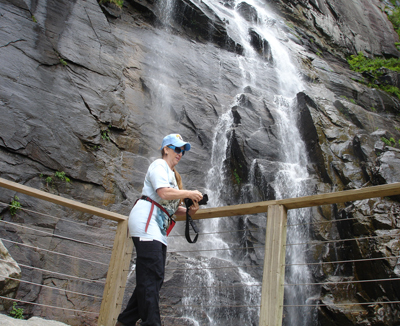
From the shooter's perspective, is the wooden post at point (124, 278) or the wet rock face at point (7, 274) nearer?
the wooden post at point (124, 278)

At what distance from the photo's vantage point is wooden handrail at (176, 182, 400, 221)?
2270 mm

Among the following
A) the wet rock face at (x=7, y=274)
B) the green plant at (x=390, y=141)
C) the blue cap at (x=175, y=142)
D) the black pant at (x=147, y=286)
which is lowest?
the green plant at (x=390, y=141)

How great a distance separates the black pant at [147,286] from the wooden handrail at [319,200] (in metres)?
0.63

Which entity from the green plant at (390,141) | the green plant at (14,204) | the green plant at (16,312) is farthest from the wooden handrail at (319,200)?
the green plant at (390,141)

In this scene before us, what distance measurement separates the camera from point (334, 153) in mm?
10148

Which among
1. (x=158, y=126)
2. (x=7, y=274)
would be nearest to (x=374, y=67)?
(x=158, y=126)

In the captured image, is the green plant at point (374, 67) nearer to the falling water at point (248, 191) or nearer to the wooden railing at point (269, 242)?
the falling water at point (248, 191)

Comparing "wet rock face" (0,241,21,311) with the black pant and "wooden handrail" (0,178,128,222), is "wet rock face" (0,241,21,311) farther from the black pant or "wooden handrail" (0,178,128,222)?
the black pant

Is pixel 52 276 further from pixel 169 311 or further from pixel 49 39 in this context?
pixel 49 39

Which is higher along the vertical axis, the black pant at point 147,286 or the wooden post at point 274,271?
the wooden post at point 274,271

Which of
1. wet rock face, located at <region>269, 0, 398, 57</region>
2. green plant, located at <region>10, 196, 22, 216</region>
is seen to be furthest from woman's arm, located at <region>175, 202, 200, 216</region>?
wet rock face, located at <region>269, 0, 398, 57</region>

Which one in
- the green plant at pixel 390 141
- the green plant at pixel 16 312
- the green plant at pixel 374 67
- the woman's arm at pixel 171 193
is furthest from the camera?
the green plant at pixel 374 67

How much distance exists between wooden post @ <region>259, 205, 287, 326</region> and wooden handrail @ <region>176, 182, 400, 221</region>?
0.27ft

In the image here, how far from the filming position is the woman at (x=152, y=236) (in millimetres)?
2336
